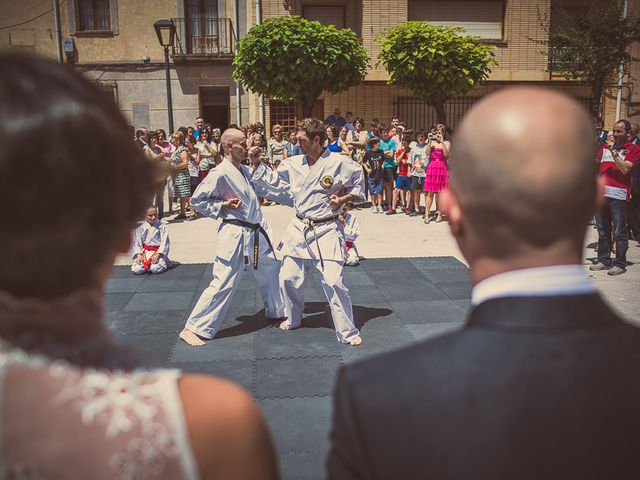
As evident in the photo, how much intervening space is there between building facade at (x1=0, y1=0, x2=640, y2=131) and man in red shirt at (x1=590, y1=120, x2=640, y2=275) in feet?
45.9

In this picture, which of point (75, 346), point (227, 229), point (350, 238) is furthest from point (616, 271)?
point (75, 346)

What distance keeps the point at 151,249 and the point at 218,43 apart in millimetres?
15081

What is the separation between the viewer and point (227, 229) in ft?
19.2

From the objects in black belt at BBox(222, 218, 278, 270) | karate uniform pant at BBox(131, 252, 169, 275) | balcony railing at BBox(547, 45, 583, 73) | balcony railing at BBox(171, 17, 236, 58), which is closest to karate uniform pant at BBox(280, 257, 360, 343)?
black belt at BBox(222, 218, 278, 270)

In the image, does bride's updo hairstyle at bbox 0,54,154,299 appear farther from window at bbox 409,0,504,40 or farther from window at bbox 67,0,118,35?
window at bbox 67,0,118,35

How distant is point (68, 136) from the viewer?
0.96 metres

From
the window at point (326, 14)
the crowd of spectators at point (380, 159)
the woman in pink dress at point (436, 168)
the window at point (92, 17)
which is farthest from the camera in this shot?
the window at point (326, 14)

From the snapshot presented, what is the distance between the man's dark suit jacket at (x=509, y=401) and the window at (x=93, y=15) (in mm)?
23257

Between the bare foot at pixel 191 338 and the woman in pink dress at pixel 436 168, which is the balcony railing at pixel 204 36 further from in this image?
the bare foot at pixel 191 338

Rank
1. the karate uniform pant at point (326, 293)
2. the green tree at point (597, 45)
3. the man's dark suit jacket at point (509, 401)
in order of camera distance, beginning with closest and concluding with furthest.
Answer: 1. the man's dark suit jacket at point (509, 401)
2. the karate uniform pant at point (326, 293)
3. the green tree at point (597, 45)

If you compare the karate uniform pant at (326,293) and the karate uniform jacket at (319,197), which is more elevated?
the karate uniform jacket at (319,197)

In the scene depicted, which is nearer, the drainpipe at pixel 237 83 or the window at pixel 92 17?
the drainpipe at pixel 237 83

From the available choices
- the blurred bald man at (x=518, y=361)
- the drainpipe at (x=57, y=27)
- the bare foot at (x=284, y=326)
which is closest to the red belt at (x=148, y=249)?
the bare foot at (x=284, y=326)

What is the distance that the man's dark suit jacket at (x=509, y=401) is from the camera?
43.4 inches
